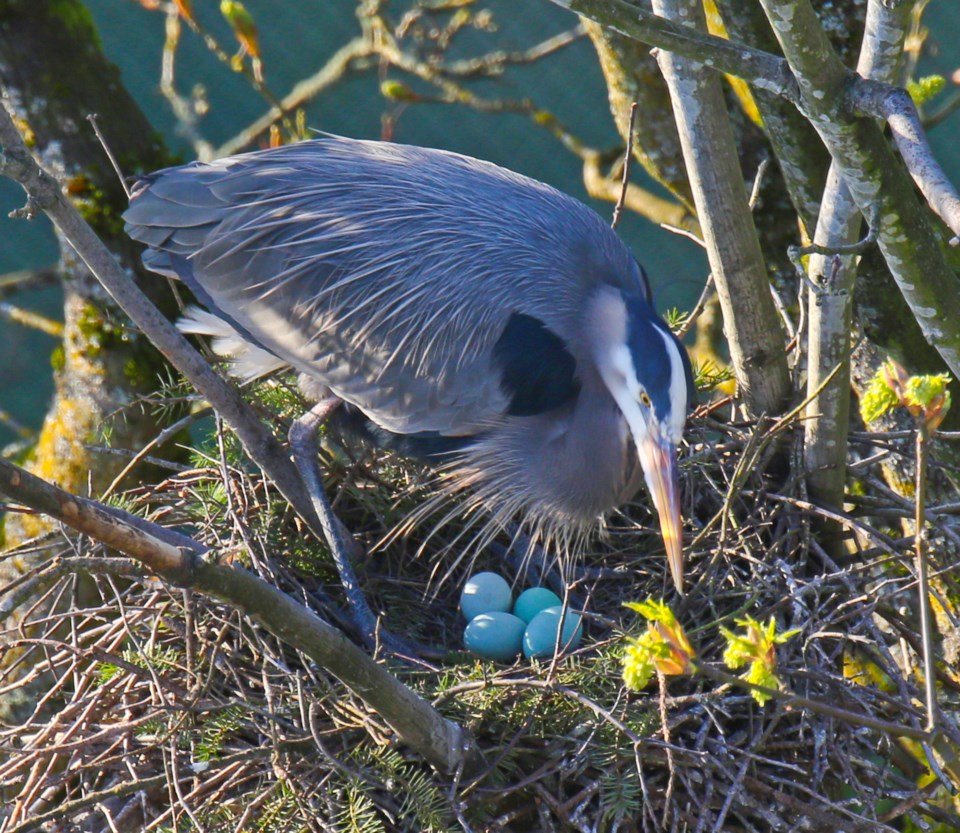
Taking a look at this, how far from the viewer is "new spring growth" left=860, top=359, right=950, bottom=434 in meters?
0.92

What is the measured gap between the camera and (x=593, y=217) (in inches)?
95.7

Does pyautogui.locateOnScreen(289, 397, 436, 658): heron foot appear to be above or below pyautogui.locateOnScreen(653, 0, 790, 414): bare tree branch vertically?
below

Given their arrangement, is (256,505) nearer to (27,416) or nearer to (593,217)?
(593,217)

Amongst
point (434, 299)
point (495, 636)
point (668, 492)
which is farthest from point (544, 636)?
point (434, 299)

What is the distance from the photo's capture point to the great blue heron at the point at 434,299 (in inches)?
87.2

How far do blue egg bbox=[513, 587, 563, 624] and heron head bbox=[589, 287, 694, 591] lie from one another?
0.39 metres

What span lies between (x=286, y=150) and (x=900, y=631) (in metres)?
1.54

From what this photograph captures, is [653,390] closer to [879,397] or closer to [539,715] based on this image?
[539,715]

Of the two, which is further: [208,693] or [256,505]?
[256,505]

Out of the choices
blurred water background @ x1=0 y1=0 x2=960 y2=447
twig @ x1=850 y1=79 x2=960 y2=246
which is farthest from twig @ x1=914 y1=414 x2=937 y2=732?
blurred water background @ x1=0 y1=0 x2=960 y2=447

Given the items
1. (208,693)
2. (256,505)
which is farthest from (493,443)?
(208,693)

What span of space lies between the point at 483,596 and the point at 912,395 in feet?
4.65

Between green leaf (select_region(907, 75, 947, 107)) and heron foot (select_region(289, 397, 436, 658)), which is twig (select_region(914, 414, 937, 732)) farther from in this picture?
heron foot (select_region(289, 397, 436, 658))

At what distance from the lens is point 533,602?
2275 millimetres
